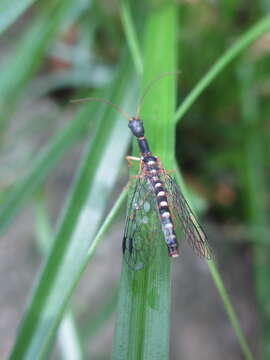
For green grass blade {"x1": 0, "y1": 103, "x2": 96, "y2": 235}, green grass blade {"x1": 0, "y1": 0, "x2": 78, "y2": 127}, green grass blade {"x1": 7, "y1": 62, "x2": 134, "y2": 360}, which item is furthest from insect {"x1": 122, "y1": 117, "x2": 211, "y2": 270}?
green grass blade {"x1": 0, "y1": 0, "x2": 78, "y2": 127}

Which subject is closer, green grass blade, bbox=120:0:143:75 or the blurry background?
green grass blade, bbox=120:0:143:75

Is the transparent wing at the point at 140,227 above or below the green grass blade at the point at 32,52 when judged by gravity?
below

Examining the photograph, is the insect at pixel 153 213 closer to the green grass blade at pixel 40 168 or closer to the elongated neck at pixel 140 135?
the elongated neck at pixel 140 135

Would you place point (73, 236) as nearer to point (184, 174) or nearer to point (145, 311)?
point (145, 311)

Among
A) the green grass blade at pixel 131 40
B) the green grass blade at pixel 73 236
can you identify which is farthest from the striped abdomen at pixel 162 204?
the green grass blade at pixel 131 40

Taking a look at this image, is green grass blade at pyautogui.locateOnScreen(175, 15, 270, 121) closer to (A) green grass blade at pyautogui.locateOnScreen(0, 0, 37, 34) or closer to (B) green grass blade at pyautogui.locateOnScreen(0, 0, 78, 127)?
(A) green grass blade at pyautogui.locateOnScreen(0, 0, 37, 34)

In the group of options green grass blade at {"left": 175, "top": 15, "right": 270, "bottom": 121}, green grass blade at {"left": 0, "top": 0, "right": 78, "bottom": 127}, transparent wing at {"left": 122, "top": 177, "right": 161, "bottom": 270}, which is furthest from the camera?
green grass blade at {"left": 0, "top": 0, "right": 78, "bottom": 127}

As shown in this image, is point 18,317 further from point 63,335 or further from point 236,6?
point 236,6
